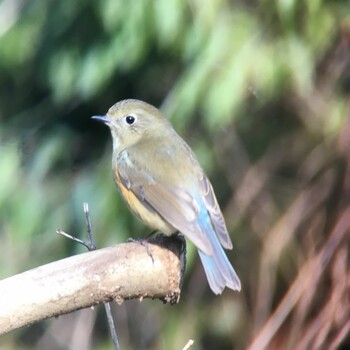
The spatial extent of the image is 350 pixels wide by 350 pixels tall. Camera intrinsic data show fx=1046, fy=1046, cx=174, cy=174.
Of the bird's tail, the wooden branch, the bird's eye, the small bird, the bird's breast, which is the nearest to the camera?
the wooden branch

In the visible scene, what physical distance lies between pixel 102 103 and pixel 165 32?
156 centimetres

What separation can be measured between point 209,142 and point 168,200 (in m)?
1.22

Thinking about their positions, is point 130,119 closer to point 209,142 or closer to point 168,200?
point 168,200

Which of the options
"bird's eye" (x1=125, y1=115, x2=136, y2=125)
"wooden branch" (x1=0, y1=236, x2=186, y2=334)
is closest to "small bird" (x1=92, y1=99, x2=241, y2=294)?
"bird's eye" (x1=125, y1=115, x2=136, y2=125)

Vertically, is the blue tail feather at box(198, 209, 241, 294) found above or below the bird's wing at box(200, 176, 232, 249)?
below

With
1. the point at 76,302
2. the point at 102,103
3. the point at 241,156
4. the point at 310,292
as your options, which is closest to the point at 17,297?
the point at 76,302

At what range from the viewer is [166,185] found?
4.39 m

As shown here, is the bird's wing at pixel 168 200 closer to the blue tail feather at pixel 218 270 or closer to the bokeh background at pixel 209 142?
the blue tail feather at pixel 218 270

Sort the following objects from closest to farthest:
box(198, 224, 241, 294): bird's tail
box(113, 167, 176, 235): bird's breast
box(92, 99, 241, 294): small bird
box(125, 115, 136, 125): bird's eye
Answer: box(198, 224, 241, 294): bird's tail → box(92, 99, 241, 294): small bird → box(113, 167, 176, 235): bird's breast → box(125, 115, 136, 125): bird's eye

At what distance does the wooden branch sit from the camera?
305 centimetres

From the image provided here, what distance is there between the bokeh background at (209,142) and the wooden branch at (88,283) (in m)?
1.40

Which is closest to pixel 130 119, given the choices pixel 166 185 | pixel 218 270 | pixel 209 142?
pixel 166 185

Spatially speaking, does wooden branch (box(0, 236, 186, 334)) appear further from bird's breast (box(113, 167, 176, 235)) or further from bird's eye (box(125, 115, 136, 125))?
bird's eye (box(125, 115, 136, 125))

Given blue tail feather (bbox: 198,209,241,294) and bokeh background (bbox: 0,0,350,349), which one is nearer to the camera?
blue tail feather (bbox: 198,209,241,294)
